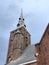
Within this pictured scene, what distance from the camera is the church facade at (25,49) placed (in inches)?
839

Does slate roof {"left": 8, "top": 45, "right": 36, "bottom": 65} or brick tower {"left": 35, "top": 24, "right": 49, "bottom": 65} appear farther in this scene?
slate roof {"left": 8, "top": 45, "right": 36, "bottom": 65}

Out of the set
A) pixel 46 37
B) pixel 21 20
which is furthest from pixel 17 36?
pixel 46 37

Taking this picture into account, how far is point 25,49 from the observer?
39500 mm

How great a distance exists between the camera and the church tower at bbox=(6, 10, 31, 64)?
3826cm

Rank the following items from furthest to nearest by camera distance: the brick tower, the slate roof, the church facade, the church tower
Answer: the church tower → the slate roof → the church facade → the brick tower

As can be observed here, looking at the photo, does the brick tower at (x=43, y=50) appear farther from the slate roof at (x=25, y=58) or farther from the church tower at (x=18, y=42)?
the church tower at (x=18, y=42)

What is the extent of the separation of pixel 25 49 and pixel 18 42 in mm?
2683

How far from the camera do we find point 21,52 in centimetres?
3800

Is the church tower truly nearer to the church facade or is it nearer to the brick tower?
the church facade

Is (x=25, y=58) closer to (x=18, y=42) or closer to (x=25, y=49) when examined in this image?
(x=25, y=49)

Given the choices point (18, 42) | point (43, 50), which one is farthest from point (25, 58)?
point (18, 42)

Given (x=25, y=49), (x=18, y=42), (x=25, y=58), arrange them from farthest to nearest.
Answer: (x=18, y=42) < (x=25, y=49) < (x=25, y=58)

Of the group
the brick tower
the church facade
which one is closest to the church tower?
the church facade

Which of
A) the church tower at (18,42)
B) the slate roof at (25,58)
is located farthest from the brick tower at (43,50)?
the church tower at (18,42)
